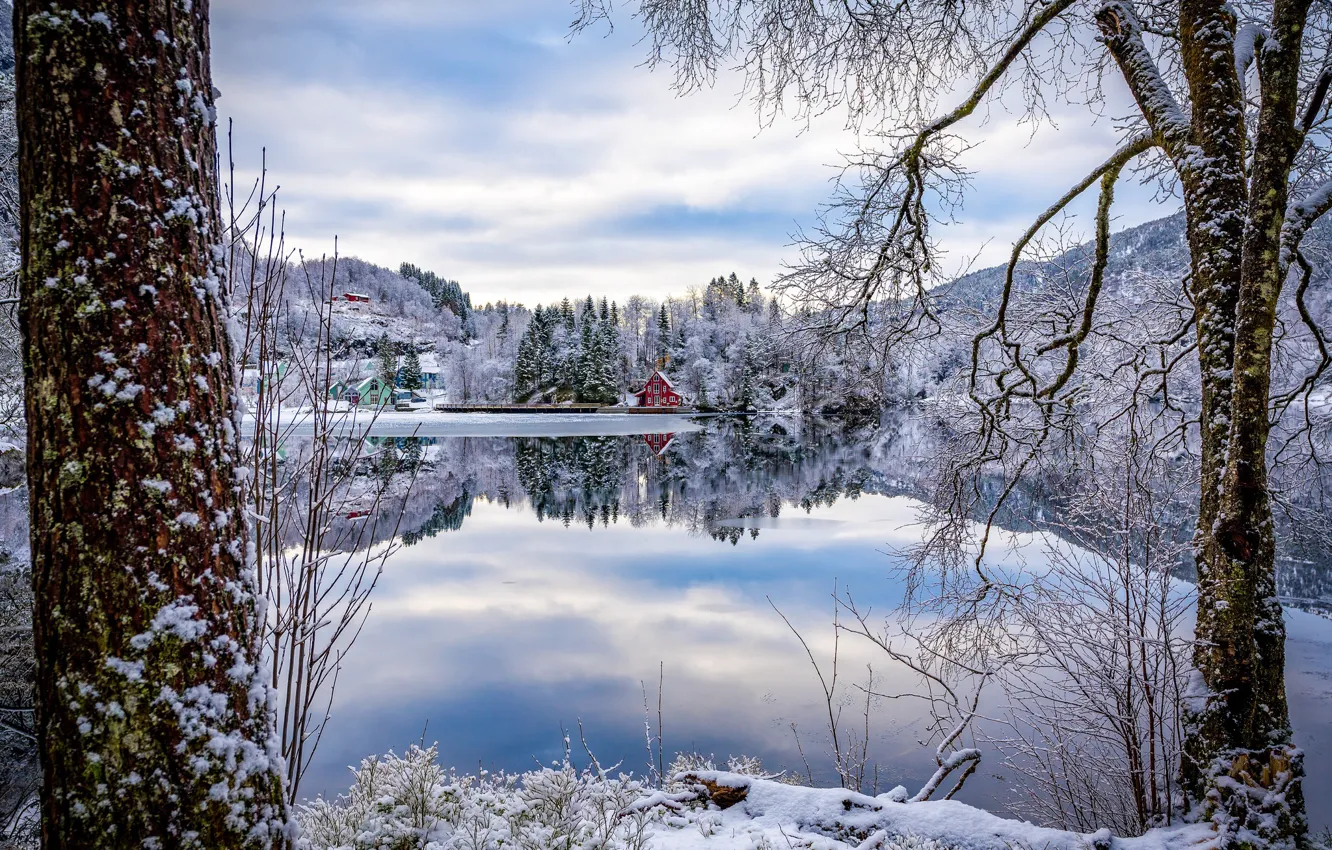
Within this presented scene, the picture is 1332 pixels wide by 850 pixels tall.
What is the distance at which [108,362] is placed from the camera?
163 centimetres

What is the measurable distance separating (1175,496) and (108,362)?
22.0 ft

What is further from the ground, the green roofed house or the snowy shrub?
the green roofed house

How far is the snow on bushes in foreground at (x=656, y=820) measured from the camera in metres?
2.88

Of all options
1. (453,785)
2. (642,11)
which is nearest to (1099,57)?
(642,11)

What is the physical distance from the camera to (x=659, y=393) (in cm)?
6331

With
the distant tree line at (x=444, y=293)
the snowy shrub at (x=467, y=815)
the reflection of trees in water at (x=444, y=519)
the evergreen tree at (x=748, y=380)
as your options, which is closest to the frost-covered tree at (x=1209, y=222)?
the snowy shrub at (x=467, y=815)

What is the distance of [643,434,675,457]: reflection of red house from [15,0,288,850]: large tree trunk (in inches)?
1237

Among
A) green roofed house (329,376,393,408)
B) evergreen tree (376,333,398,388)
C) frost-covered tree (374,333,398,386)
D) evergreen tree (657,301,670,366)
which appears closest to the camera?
green roofed house (329,376,393,408)

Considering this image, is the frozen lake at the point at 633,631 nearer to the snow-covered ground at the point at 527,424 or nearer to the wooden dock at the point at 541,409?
the snow-covered ground at the point at 527,424

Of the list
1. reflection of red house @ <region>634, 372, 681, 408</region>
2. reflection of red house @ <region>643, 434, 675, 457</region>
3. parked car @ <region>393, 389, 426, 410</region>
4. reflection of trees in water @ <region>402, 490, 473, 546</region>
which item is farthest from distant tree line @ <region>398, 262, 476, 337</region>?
reflection of trees in water @ <region>402, 490, 473, 546</region>

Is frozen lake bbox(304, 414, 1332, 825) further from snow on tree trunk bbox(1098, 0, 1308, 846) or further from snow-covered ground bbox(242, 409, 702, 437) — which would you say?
snow-covered ground bbox(242, 409, 702, 437)

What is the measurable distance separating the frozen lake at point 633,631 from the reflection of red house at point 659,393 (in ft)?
126

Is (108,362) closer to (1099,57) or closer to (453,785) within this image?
(453,785)

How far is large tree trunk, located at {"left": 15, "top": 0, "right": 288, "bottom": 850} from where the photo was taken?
1614 mm
